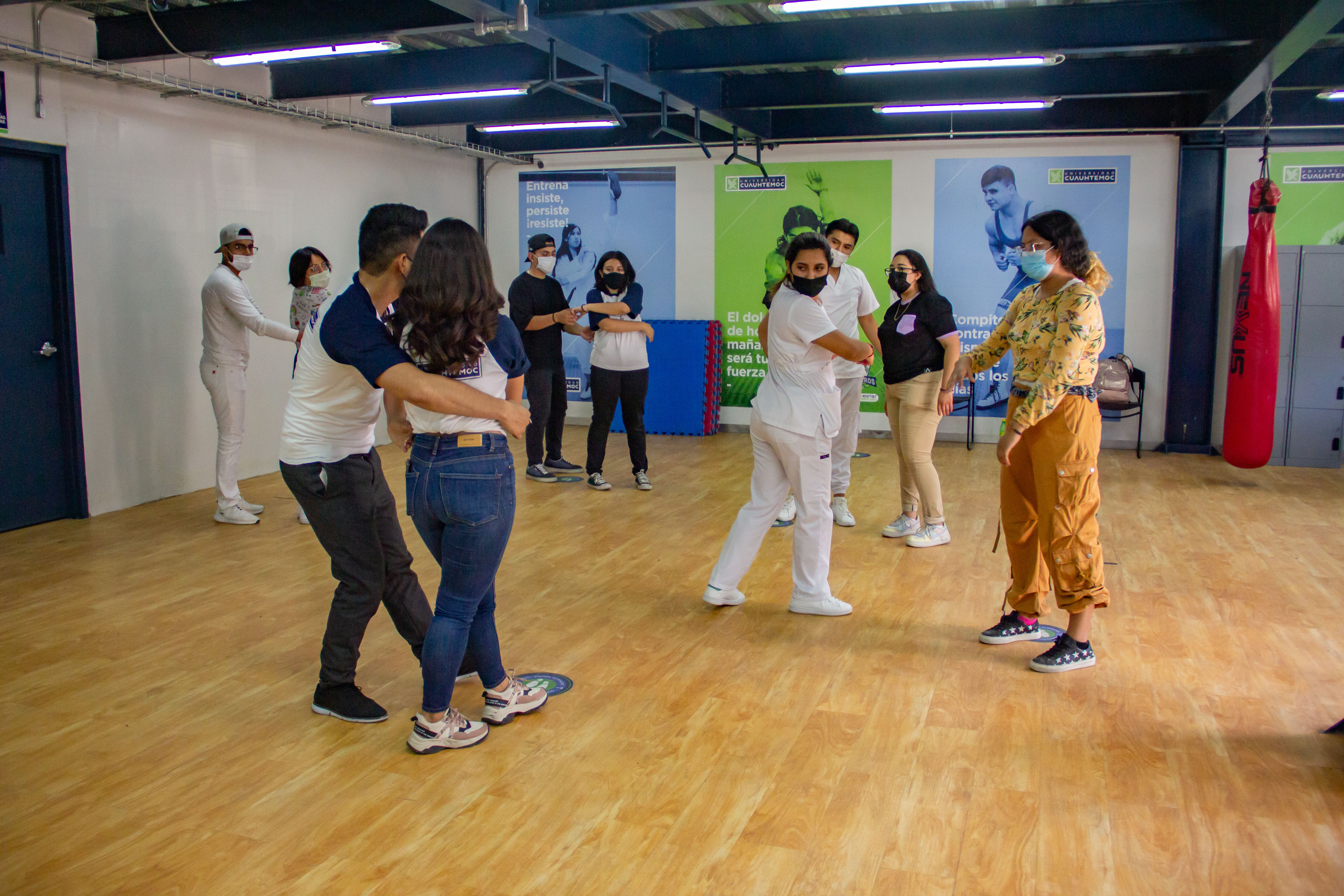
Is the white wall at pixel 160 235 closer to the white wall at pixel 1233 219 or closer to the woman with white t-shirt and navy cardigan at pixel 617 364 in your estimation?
the woman with white t-shirt and navy cardigan at pixel 617 364

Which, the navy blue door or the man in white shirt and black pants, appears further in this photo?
the navy blue door

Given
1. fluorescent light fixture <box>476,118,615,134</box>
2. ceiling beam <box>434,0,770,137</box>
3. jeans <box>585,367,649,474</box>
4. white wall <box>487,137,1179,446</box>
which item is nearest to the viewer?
ceiling beam <box>434,0,770,137</box>

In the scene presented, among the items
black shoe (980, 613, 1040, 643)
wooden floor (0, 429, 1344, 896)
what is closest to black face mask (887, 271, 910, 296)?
wooden floor (0, 429, 1344, 896)

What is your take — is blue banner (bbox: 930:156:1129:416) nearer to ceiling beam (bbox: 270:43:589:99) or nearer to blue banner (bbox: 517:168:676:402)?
blue banner (bbox: 517:168:676:402)

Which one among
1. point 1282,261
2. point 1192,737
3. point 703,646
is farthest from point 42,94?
point 1282,261

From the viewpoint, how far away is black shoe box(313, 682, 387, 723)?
3225 mm

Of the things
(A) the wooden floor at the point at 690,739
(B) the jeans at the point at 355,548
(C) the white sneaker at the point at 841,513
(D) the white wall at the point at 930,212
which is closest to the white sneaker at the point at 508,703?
(A) the wooden floor at the point at 690,739

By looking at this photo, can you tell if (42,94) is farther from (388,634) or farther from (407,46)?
(388,634)

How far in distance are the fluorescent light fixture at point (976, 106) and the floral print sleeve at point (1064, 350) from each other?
15.6 ft

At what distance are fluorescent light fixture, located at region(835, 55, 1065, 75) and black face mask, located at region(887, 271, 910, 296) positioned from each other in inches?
71.7

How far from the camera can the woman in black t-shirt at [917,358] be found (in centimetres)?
518

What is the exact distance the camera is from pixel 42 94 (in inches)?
228

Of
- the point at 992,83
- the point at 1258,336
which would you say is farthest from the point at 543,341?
the point at 1258,336

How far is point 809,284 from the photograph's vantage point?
396 cm
